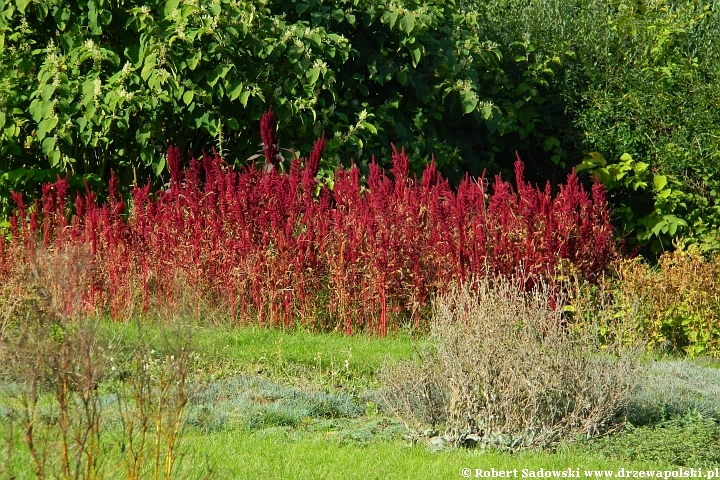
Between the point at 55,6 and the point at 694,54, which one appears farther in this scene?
the point at 694,54

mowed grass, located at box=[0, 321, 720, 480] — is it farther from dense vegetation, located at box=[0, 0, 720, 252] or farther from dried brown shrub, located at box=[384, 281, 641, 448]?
dense vegetation, located at box=[0, 0, 720, 252]

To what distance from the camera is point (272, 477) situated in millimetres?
4203

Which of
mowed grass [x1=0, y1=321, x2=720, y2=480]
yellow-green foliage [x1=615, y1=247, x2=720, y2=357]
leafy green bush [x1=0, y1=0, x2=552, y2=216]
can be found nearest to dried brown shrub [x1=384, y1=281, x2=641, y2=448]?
mowed grass [x1=0, y1=321, x2=720, y2=480]

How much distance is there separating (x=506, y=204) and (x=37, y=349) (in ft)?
15.9

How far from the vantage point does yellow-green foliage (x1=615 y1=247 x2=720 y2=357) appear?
7.34 meters

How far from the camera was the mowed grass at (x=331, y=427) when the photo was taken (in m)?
4.33

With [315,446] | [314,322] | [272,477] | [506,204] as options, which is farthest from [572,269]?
[272,477]

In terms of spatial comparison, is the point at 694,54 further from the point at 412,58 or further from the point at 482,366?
the point at 482,366

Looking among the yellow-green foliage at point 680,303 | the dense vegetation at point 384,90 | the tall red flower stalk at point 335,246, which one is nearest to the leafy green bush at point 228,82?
the dense vegetation at point 384,90

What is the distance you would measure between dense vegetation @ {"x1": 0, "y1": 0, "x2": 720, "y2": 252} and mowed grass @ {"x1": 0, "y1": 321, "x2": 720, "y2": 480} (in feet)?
8.56

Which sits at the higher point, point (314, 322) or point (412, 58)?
point (412, 58)

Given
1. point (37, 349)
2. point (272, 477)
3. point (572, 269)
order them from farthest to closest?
1. point (572, 269)
2. point (272, 477)
3. point (37, 349)

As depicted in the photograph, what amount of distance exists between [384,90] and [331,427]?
225 inches

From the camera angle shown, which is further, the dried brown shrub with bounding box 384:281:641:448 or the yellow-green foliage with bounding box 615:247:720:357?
the yellow-green foliage with bounding box 615:247:720:357
